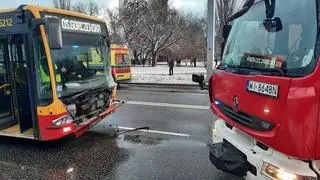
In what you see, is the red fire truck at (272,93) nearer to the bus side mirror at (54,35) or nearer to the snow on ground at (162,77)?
the bus side mirror at (54,35)

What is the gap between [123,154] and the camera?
6195 millimetres

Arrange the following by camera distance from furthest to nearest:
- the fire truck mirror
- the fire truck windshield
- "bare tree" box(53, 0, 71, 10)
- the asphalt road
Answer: "bare tree" box(53, 0, 71, 10), the asphalt road, the fire truck mirror, the fire truck windshield

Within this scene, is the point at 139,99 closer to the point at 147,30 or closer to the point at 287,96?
the point at 287,96

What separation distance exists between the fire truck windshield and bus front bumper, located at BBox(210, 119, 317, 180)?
0.76 meters

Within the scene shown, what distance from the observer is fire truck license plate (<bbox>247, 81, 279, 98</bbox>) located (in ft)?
9.83

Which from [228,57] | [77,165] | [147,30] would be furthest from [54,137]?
[147,30]

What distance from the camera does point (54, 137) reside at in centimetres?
597

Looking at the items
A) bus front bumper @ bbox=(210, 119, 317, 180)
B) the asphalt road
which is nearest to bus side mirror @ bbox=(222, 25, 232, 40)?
bus front bumper @ bbox=(210, 119, 317, 180)

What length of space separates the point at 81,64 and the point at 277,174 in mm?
4717

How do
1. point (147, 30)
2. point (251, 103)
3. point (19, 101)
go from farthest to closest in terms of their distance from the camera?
point (147, 30) → point (19, 101) → point (251, 103)

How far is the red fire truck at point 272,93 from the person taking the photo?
2746 millimetres

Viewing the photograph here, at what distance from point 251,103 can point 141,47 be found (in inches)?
1713

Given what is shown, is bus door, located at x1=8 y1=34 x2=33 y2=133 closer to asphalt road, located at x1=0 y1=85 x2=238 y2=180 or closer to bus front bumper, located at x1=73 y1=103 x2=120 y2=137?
asphalt road, located at x1=0 y1=85 x2=238 y2=180

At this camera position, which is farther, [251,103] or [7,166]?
[7,166]
